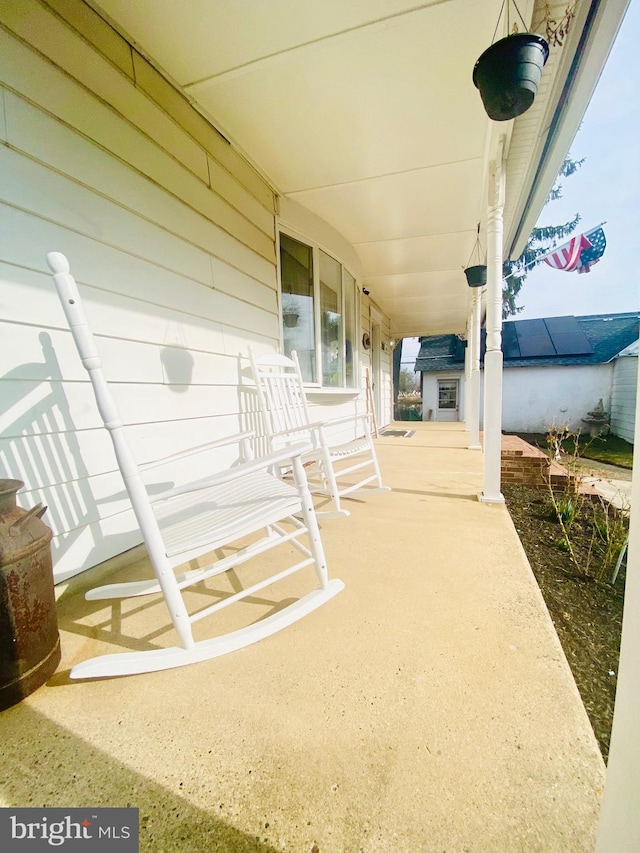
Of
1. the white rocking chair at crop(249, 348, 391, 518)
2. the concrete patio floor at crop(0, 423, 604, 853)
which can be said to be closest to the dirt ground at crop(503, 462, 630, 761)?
the concrete patio floor at crop(0, 423, 604, 853)

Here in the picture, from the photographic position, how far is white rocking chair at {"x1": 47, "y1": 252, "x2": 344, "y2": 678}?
0.88 m

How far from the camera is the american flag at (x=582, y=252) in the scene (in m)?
4.64

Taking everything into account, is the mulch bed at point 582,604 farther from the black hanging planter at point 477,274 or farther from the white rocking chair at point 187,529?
the black hanging planter at point 477,274

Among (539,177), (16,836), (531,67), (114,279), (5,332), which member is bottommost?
(16,836)

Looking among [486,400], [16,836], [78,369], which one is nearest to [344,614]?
[16,836]

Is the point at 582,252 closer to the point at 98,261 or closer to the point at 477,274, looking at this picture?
the point at 477,274

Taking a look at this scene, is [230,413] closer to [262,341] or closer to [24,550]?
[262,341]

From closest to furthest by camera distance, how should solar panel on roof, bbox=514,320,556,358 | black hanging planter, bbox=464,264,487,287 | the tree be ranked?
black hanging planter, bbox=464,264,487,287, solar panel on roof, bbox=514,320,556,358, the tree

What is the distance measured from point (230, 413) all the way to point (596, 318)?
48.4ft

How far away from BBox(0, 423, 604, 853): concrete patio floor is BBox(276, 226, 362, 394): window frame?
2.33 metres

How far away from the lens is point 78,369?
4.57ft

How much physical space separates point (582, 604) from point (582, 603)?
0.01m

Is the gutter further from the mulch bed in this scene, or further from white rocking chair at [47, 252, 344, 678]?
the mulch bed

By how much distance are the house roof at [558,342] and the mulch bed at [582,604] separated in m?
9.79
